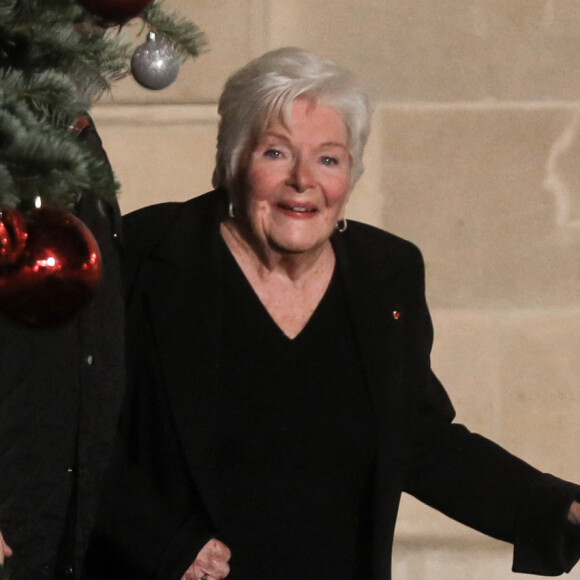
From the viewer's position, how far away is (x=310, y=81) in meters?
2.52

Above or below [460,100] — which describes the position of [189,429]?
below

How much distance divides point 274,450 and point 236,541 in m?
0.17

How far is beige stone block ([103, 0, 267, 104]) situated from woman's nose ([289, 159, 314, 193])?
4.58 ft

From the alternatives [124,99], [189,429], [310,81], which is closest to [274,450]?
[189,429]

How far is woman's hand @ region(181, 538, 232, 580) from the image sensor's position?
2.31 metres

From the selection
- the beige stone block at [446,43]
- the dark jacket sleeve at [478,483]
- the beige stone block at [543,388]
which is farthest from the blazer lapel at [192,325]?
the beige stone block at [543,388]

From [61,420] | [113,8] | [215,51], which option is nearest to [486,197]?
[215,51]

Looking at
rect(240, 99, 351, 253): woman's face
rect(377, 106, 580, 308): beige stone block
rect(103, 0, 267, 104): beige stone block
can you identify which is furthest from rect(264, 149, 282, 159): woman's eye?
rect(377, 106, 580, 308): beige stone block

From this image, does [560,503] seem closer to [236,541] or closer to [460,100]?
[236,541]

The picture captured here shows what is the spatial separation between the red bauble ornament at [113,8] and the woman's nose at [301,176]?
97 cm

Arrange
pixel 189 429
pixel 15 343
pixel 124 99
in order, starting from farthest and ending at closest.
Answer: pixel 124 99 → pixel 189 429 → pixel 15 343

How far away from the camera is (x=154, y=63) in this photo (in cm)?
218

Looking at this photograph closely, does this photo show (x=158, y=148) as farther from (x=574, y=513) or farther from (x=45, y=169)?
(x=45, y=169)

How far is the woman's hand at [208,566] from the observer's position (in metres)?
2.31
